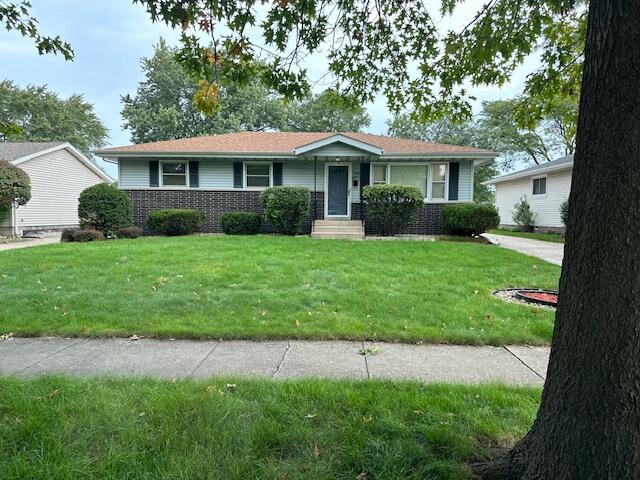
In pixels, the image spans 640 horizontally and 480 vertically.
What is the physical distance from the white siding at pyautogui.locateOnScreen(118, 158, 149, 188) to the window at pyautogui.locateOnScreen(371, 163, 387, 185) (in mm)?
8715

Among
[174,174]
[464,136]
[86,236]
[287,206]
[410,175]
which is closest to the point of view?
[86,236]

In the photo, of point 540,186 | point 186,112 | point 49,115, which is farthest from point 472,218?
point 49,115

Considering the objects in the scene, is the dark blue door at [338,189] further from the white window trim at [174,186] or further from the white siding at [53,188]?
the white siding at [53,188]

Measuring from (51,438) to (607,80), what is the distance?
315 centimetres

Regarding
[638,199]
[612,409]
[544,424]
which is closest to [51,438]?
[544,424]

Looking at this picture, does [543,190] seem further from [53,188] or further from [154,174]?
[53,188]

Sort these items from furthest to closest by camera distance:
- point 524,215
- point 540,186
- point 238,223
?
1. point 524,215
2. point 540,186
3. point 238,223

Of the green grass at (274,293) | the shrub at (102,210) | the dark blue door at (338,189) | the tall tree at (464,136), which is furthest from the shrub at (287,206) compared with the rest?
the tall tree at (464,136)

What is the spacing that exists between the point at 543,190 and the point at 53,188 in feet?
79.5

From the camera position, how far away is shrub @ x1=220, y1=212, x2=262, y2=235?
14.0m

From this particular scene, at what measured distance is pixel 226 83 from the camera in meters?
4.01

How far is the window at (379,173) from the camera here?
595 inches

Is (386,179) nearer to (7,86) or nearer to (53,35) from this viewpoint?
(53,35)

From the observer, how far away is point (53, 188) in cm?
1941
